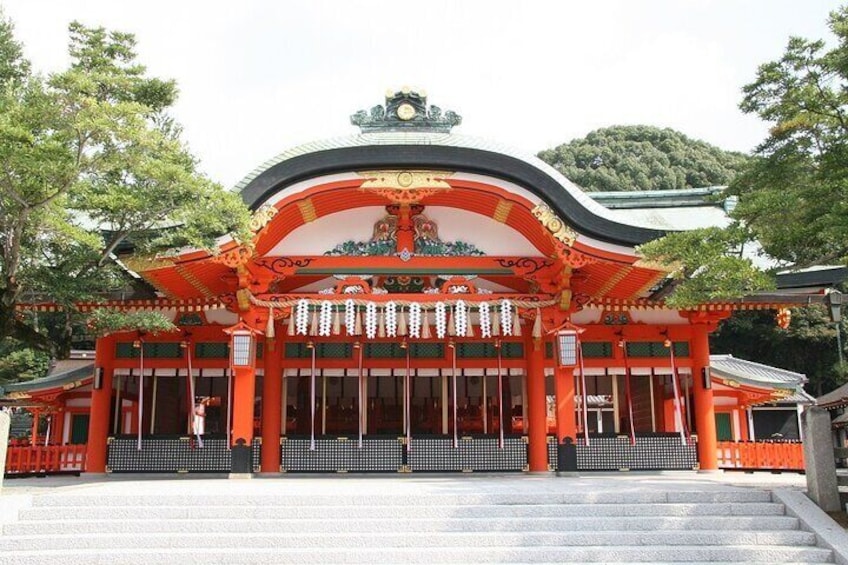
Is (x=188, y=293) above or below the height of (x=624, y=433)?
above

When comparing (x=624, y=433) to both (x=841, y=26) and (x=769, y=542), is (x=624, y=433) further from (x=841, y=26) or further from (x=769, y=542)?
(x=841, y=26)

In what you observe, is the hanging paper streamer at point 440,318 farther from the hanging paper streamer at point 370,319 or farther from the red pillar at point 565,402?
the red pillar at point 565,402

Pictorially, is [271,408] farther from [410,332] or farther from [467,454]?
[467,454]

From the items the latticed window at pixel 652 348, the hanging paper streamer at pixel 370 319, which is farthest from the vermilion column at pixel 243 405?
the latticed window at pixel 652 348

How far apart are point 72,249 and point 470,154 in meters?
6.18

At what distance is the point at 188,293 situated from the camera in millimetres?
13766

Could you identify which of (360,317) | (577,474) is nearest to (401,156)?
(360,317)

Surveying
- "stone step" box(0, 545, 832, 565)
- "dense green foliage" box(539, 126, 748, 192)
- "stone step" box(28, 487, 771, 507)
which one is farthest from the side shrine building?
"dense green foliage" box(539, 126, 748, 192)

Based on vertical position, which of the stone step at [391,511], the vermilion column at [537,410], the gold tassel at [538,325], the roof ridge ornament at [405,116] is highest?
the roof ridge ornament at [405,116]

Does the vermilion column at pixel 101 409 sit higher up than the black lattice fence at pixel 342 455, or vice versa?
the vermilion column at pixel 101 409

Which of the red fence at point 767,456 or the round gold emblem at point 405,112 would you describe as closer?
the round gold emblem at point 405,112

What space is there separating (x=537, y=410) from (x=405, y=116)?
608 centimetres

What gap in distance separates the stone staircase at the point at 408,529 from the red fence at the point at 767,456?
7.50 m

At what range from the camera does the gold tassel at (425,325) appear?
1351cm
